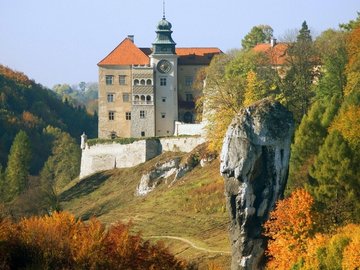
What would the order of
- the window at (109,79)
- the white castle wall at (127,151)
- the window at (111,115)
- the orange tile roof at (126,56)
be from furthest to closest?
the window at (109,79), the window at (111,115), the orange tile roof at (126,56), the white castle wall at (127,151)

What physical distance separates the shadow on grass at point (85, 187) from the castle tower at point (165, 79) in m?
6.31

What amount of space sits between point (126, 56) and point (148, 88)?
458cm

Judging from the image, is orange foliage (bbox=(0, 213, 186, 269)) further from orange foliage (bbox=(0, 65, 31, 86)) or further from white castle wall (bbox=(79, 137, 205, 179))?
orange foliage (bbox=(0, 65, 31, 86))

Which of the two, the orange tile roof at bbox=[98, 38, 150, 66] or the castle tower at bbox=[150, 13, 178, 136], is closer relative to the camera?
the castle tower at bbox=[150, 13, 178, 136]

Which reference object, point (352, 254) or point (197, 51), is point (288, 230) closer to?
point (352, 254)

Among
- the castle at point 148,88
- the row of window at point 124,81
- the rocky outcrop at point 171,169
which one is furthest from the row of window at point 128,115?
the rocky outcrop at point 171,169

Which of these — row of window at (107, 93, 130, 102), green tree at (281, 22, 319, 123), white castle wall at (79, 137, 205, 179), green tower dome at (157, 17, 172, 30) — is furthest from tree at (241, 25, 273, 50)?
green tree at (281, 22, 319, 123)

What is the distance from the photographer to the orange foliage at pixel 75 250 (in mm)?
42938

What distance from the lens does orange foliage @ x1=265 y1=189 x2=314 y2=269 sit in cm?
4347

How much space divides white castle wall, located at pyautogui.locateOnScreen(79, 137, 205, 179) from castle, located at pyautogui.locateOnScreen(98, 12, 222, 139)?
7.07ft

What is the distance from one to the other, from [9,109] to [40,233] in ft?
341

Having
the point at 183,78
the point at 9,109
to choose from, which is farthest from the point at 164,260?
the point at 9,109

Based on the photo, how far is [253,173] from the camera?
1766 inches

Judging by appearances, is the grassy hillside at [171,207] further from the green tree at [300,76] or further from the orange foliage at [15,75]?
the orange foliage at [15,75]
